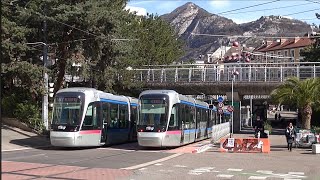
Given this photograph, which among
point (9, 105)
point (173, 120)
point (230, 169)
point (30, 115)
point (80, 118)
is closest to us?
point (230, 169)

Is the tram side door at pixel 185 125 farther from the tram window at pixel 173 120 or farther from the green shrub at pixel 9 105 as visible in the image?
the green shrub at pixel 9 105

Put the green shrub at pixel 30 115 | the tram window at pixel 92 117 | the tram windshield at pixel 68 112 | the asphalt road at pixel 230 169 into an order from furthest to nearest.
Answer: the green shrub at pixel 30 115 → the tram window at pixel 92 117 → the tram windshield at pixel 68 112 → the asphalt road at pixel 230 169

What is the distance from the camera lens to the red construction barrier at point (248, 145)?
2548 centimetres

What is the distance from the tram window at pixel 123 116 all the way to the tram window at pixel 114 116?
0.60 metres

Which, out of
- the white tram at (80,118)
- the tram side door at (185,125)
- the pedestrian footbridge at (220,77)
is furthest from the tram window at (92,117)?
the pedestrian footbridge at (220,77)

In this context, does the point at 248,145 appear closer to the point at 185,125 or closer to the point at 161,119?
the point at 185,125

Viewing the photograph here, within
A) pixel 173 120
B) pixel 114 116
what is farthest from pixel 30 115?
pixel 173 120

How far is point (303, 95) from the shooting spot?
29812mm

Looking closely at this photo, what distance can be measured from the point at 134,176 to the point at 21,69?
19613 mm

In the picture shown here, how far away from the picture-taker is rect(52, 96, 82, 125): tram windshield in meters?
24.8

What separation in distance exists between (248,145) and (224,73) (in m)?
A: 24.2

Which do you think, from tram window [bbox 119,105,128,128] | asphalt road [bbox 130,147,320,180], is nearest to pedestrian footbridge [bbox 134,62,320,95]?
tram window [bbox 119,105,128,128]

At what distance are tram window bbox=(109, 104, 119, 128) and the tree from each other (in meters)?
10.5

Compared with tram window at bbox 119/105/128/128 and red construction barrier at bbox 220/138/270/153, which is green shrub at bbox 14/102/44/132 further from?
→ red construction barrier at bbox 220/138/270/153
